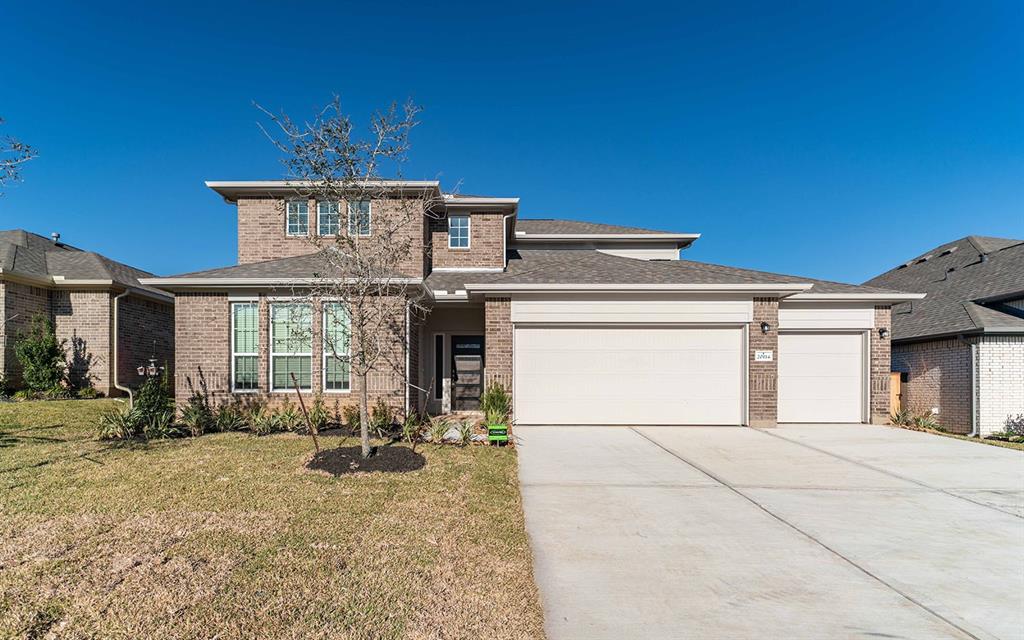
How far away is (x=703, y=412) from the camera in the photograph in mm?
10703

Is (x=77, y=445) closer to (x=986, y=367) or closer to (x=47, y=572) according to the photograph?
(x=47, y=572)

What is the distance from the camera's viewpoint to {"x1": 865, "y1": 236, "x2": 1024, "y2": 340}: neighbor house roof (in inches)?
446

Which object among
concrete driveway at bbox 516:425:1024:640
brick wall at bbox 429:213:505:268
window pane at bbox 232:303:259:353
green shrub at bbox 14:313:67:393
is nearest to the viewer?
concrete driveway at bbox 516:425:1024:640

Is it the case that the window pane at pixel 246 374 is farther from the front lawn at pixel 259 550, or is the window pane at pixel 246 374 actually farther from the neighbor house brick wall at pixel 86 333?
the neighbor house brick wall at pixel 86 333

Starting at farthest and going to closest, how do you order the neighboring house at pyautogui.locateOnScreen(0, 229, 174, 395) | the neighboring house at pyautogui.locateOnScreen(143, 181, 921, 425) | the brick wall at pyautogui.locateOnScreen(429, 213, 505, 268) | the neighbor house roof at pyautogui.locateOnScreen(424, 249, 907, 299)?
the brick wall at pyautogui.locateOnScreen(429, 213, 505, 268)
the neighboring house at pyautogui.locateOnScreen(0, 229, 174, 395)
the neighbor house roof at pyautogui.locateOnScreen(424, 249, 907, 299)
the neighboring house at pyautogui.locateOnScreen(143, 181, 921, 425)

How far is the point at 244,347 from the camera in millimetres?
10156

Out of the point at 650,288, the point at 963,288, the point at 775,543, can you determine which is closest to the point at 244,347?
the point at 650,288

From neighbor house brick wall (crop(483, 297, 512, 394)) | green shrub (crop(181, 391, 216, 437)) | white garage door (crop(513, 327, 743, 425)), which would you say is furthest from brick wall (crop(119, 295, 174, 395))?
white garage door (crop(513, 327, 743, 425))

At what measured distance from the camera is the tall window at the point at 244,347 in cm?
1011

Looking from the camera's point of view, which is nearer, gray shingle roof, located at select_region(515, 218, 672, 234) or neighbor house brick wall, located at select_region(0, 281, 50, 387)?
neighbor house brick wall, located at select_region(0, 281, 50, 387)

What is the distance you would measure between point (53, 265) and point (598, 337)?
16.8 m

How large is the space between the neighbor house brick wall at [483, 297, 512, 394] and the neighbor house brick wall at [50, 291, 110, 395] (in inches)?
457

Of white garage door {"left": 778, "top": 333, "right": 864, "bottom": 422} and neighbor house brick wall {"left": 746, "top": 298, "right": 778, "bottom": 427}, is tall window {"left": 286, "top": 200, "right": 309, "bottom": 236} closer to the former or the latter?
neighbor house brick wall {"left": 746, "top": 298, "right": 778, "bottom": 427}

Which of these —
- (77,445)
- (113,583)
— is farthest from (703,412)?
(77,445)
